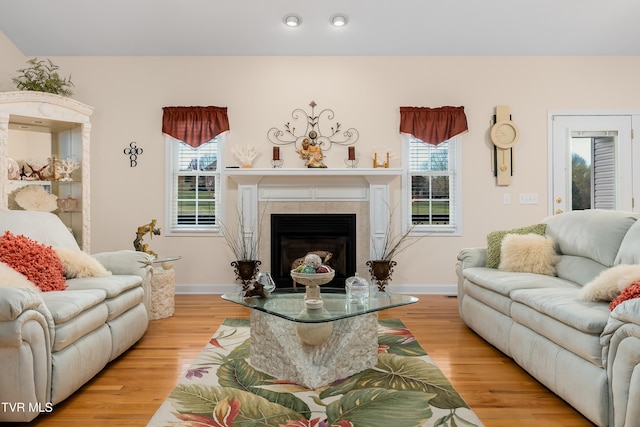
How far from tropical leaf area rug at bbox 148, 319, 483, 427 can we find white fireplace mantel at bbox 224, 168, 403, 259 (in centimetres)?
240

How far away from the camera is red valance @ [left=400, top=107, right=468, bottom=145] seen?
5281mm

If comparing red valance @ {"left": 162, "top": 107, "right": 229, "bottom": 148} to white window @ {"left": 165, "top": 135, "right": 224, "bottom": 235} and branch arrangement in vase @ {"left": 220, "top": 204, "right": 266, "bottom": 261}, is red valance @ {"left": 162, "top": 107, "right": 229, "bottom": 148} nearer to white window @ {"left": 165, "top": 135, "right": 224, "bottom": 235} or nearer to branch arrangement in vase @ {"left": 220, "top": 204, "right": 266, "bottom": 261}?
white window @ {"left": 165, "top": 135, "right": 224, "bottom": 235}

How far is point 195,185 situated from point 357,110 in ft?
7.03

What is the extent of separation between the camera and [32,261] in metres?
2.74

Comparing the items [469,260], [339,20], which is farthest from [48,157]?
[469,260]

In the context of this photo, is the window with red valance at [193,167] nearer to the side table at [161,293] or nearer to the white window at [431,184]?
the side table at [161,293]

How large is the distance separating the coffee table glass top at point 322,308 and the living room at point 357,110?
2411 mm

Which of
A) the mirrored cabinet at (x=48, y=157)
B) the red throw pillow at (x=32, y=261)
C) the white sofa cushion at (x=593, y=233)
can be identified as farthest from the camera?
the mirrored cabinet at (x=48, y=157)

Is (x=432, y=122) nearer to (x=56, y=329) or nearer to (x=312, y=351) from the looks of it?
(x=312, y=351)

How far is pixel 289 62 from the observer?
5.34m

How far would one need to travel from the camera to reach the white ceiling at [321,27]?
460 centimetres

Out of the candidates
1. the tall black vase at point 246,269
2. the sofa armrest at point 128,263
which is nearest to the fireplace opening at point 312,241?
the tall black vase at point 246,269

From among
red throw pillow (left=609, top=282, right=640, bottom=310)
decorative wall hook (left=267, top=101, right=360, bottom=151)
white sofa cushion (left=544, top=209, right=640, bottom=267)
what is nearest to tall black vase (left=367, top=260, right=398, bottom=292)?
decorative wall hook (left=267, top=101, right=360, bottom=151)

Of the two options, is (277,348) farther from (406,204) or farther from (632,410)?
(406,204)
